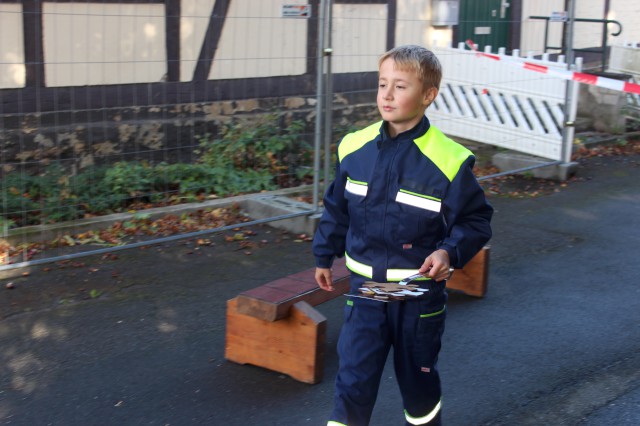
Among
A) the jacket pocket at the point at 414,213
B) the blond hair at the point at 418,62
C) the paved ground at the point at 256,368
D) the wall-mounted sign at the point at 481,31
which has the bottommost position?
the paved ground at the point at 256,368

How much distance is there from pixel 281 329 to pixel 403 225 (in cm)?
157

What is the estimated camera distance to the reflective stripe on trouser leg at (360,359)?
3.44 meters

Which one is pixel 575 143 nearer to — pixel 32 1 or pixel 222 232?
pixel 222 232

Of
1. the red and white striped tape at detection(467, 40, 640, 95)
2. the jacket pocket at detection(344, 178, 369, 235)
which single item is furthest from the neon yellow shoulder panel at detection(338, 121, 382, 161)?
the red and white striped tape at detection(467, 40, 640, 95)

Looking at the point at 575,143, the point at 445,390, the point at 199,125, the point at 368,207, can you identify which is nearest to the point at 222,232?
the point at 199,125

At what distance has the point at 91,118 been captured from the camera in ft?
23.2

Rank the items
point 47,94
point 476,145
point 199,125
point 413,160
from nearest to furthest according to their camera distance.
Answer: point 413,160, point 47,94, point 199,125, point 476,145

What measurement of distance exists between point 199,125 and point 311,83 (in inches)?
42.6

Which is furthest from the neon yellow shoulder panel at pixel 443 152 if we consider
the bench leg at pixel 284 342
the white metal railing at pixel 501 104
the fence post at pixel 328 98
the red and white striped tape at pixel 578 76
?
the white metal railing at pixel 501 104

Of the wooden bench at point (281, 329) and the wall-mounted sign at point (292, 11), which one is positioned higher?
the wall-mounted sign at point (292, 11)

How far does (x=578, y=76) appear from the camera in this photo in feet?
31.1

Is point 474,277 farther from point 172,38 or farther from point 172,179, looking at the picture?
point 172,38

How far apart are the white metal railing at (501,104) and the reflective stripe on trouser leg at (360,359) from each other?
714 cm

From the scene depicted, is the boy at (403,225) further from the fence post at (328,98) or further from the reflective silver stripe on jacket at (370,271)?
the fence post at (328,98)
